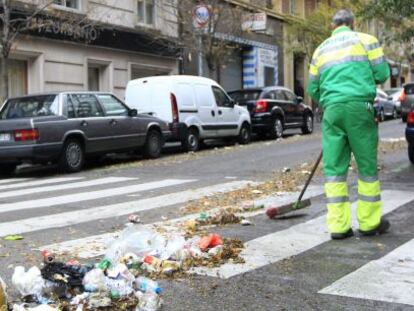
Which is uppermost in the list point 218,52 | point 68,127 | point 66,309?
point 218,52

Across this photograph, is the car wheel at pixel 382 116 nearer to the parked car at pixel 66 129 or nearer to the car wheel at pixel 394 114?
the car wheel at pixel 394 114

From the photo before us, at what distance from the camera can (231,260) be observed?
219 inches

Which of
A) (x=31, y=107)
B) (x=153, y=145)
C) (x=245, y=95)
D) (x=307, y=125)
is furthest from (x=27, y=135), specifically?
(x=307, y=125)

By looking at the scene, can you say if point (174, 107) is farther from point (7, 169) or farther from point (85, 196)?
point (85, 196)

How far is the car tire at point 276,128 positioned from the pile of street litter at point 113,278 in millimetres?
15439

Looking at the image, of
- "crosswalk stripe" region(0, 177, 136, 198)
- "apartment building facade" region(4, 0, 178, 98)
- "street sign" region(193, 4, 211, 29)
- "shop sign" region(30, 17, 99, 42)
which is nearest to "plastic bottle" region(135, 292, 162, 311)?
"crosswalk stripe" region(0, 177, 136, 198)

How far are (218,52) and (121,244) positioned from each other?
18769 millimetres

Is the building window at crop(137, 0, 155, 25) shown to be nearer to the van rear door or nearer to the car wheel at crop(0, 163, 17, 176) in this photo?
the van rear door

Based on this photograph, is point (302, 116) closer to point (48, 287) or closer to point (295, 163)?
point (295, 163)

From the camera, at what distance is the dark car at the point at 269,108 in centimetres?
2045

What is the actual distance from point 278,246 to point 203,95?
11978 millimetres

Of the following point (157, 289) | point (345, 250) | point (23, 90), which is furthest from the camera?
point (23, 90)

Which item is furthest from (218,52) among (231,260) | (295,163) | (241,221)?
(231,260)

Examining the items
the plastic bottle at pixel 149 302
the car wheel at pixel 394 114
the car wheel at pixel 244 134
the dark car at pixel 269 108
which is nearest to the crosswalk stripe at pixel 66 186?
the plastic bottle at pixel 149 302
